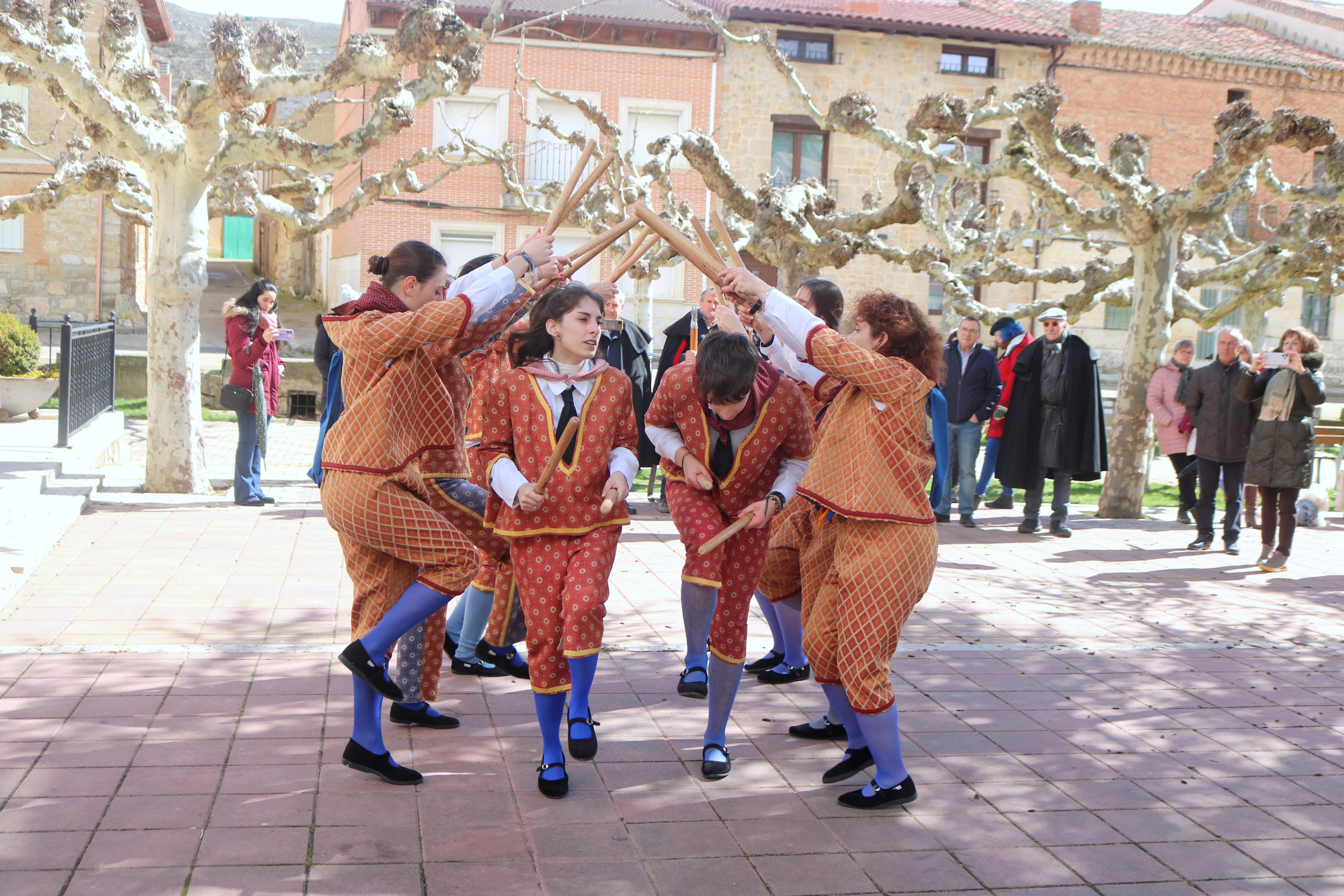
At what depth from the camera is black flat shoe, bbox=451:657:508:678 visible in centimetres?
516

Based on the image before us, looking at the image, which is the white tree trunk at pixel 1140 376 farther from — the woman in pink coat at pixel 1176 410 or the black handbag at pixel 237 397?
the black handbag at pixel 237 397

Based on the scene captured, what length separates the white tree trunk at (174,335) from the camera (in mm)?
9836

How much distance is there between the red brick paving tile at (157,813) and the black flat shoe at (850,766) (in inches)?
79.6

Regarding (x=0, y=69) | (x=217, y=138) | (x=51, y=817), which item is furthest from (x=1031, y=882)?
(x=0, y=69)

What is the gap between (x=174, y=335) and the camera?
389 inches

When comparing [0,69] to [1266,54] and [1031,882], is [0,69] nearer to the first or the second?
[1031,882]

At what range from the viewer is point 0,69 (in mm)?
10750

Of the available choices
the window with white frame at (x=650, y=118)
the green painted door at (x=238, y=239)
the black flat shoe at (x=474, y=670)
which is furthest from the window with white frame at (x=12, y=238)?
the black flat shoe at (x=474, y=670)

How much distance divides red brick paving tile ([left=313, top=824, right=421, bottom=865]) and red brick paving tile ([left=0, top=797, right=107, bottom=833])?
692 mm

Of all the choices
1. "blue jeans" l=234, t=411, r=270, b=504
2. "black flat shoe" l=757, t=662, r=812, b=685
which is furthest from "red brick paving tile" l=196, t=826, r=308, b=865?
"blue jeans" l=234, t=411, r=270, b=504

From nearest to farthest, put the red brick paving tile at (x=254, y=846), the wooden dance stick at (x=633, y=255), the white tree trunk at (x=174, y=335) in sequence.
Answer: the red brick paving tile at (x=254, y=846)
the wooden dance stick at (x=633, y=255)
the white tree trunk at (x=174, y=335)

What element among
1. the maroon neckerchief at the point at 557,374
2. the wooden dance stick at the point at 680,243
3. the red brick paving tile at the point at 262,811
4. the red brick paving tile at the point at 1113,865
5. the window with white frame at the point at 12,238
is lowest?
the red brick paving tile at the point at 262,811

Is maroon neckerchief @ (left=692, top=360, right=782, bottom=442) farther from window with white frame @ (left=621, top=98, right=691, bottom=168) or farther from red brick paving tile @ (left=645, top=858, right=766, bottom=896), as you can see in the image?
window with white frame @ (left=621, top=98, right=691, bottom=168)

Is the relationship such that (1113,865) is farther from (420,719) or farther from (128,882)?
(128,882)
